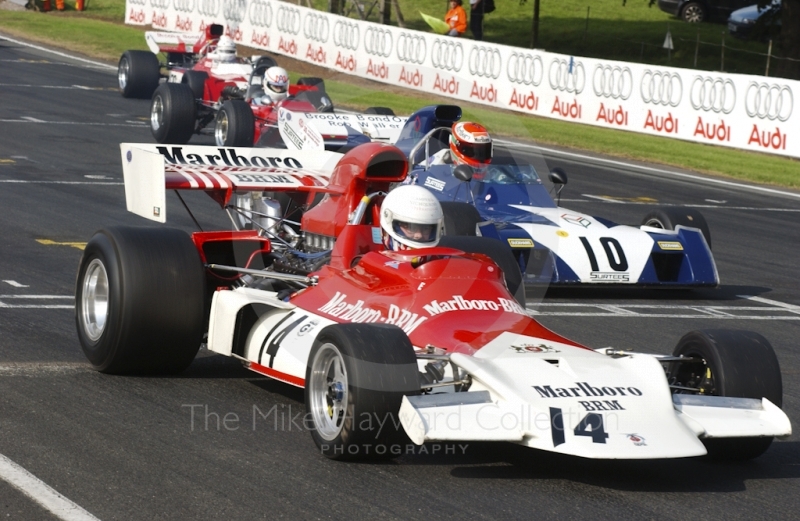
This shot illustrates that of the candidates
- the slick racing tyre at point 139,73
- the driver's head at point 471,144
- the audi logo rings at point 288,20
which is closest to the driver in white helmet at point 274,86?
the slick racing tyre at point 139,73

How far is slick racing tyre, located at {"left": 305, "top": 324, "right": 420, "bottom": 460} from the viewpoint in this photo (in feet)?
20.2

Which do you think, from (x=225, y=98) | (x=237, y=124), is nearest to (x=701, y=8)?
(x=225, y=98)

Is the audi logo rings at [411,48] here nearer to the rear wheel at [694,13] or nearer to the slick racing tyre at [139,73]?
the slick racing tyre at [139,73]

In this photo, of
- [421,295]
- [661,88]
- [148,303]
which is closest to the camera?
[421,295]

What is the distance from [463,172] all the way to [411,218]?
17.6 feet

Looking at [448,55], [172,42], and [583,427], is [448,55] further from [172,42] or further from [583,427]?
[583,427]

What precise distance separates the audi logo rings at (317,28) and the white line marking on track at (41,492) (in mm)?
27934

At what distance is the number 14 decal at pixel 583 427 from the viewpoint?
598cm

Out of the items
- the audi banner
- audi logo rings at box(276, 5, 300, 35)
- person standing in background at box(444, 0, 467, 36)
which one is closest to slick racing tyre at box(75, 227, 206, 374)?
the audi banner

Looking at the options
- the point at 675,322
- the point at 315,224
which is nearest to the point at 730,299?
the point at 675,322

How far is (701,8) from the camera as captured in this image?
48969 millimetres

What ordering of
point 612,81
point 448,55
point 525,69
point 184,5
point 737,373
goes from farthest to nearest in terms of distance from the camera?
point 184,5 < point 448,55 < point 525,69 < point 612,81 < point 737,373

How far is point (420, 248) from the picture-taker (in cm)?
746

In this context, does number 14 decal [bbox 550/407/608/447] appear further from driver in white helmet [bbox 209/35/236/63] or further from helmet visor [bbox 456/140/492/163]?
driver in white helmet [bbox 209/35/236/63]
